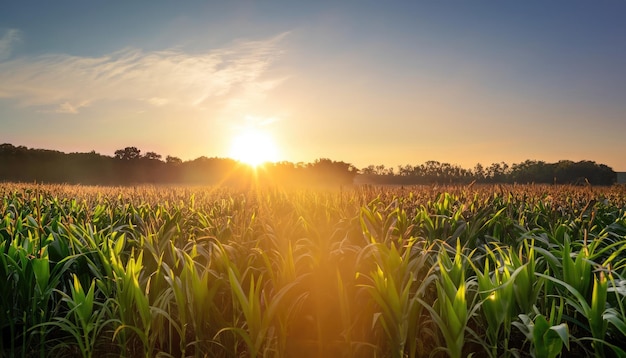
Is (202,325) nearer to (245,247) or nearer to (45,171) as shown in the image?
(245,247)

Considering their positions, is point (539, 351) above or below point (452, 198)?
below

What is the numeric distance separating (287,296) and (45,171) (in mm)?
60974

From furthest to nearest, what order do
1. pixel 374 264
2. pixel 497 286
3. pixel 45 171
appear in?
1. pixel 45 171
2. pixel 374 264
3. pixel 497 286

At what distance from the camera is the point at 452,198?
8.27 meters

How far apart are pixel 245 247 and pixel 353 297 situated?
1.32 metres

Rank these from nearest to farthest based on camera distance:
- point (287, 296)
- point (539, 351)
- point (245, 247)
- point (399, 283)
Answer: point (539, 351)
point (287, 296)
point (399, 283)
point (245, 247)

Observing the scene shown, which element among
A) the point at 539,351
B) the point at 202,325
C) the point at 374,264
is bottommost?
the point at 202,325

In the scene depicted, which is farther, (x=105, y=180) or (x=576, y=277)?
(x=105, y=180)

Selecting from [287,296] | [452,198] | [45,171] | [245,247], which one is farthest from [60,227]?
[45,171]

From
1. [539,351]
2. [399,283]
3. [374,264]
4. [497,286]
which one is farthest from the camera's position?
[374,264]

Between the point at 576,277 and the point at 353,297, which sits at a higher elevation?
the point at 576,277

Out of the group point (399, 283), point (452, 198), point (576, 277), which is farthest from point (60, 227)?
point (452, 198)

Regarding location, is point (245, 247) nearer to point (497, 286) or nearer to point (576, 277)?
point (497, 286)

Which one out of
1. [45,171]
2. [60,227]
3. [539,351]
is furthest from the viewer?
[45,171]
